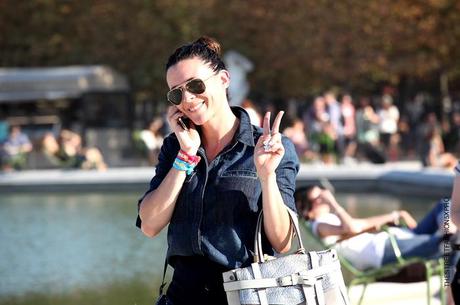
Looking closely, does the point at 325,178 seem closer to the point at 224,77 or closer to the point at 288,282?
the point at 224,77

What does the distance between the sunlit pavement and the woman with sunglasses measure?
379 centimetres

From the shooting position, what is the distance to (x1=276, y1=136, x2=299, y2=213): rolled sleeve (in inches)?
133

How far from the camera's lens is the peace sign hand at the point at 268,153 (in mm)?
3209

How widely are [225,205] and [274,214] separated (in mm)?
181

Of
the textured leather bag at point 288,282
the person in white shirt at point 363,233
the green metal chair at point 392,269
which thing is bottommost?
the green metal chair at point 392,269

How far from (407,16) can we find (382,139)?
6.58m

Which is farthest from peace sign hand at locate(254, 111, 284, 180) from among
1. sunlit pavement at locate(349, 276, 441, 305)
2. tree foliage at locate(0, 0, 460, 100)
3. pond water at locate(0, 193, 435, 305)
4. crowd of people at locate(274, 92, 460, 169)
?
tree foliage at locate(0, 0, 460, 100)

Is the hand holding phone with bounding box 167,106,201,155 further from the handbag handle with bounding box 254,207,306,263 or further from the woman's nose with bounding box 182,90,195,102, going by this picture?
the handbag handle with bounding box 254,207,306,263

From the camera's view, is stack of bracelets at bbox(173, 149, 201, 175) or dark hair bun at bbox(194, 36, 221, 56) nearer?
stack of bracelets at bbox(173, 149, 201, 175)

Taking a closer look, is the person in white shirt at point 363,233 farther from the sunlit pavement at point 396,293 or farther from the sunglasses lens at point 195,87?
the sunglasses lens at point 195,87

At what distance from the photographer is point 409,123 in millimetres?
31469

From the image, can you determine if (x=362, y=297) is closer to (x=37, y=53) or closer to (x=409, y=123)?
(x=409, y=123)

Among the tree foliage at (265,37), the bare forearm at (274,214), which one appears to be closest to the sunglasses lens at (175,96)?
the bare forearm at (274,214)

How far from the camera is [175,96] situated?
134 inches
